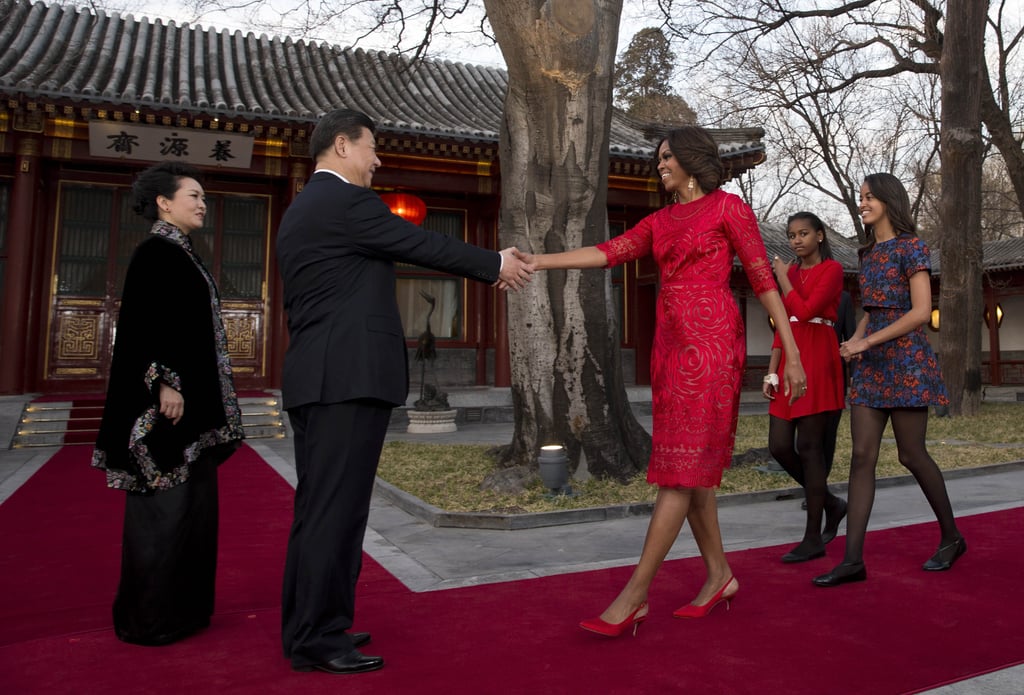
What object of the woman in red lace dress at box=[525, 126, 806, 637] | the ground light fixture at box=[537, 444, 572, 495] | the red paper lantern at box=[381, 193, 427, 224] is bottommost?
the ground light fixture at box=[537, 444, 572, 495]

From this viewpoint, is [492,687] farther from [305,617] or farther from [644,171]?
[644,171]

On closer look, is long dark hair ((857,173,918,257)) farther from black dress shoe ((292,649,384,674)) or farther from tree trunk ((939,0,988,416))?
tree trunk ((939,0,988,416))

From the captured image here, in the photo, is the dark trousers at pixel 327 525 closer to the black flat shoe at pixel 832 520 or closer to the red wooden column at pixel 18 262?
the black flat shoe at pixel 832 520

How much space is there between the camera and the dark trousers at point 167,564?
7.54 ft

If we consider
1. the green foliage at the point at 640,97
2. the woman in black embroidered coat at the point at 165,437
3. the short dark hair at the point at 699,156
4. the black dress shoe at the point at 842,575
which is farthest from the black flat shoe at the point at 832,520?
the green foliage at the point at 640,97

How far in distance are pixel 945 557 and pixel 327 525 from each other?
2.53 metres

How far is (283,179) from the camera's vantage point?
11.1 metres

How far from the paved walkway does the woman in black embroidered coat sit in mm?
904

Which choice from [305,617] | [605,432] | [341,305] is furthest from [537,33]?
[305,617]

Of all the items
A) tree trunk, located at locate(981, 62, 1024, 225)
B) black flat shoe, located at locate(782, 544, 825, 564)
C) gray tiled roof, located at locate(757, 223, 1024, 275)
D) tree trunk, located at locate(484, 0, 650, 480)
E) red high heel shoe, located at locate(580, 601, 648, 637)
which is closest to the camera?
red high heel shoe, located at locate(580, 601, 648, 637)

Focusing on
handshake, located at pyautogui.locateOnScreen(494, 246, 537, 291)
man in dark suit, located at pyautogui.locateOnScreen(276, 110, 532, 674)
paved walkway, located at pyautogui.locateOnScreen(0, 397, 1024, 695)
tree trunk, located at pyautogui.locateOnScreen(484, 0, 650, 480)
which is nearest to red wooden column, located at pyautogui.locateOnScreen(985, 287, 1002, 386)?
paved walkway, located at pyautogui.locateOnScreen(0, 397, 1024, 695)

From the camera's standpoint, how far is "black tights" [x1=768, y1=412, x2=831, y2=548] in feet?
11.1

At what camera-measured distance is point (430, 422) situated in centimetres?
952

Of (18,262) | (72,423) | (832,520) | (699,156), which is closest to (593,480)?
(832,520)
